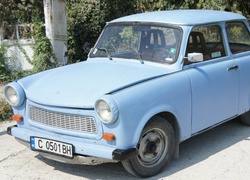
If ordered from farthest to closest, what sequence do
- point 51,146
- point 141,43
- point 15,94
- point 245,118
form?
point 245,118
point 141,43
point 15,94
point 51,146

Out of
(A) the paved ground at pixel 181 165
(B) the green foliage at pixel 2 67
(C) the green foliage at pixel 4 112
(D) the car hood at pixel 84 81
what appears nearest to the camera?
(D) the car hood at pixel 84 81

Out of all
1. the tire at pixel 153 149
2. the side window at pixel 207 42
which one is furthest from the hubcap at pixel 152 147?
the side window at pixel 207 42

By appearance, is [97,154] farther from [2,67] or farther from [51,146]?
[2,67]

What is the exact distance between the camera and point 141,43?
4.91 m

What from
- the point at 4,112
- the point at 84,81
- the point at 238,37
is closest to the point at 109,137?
the point at 84,81

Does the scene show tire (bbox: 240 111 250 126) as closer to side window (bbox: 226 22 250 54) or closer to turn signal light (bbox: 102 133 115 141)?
side window (bbox: 226 22 250 54)

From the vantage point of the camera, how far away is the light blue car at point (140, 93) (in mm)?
3814

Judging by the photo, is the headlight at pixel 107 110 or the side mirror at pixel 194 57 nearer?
the headlight at pixel 107 110

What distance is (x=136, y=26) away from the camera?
5.09m

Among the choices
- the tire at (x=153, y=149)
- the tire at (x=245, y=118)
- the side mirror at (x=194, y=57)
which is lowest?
the tire at (x=245, y=118)

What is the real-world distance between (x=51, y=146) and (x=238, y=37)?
3142 mm

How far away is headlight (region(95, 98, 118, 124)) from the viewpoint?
3.66m

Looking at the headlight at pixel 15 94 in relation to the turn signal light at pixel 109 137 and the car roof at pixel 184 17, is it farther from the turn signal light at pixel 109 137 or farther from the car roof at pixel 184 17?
the car roof at pixel 184 17

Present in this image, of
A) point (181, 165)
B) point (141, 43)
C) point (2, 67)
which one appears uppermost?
point (141, 43)
